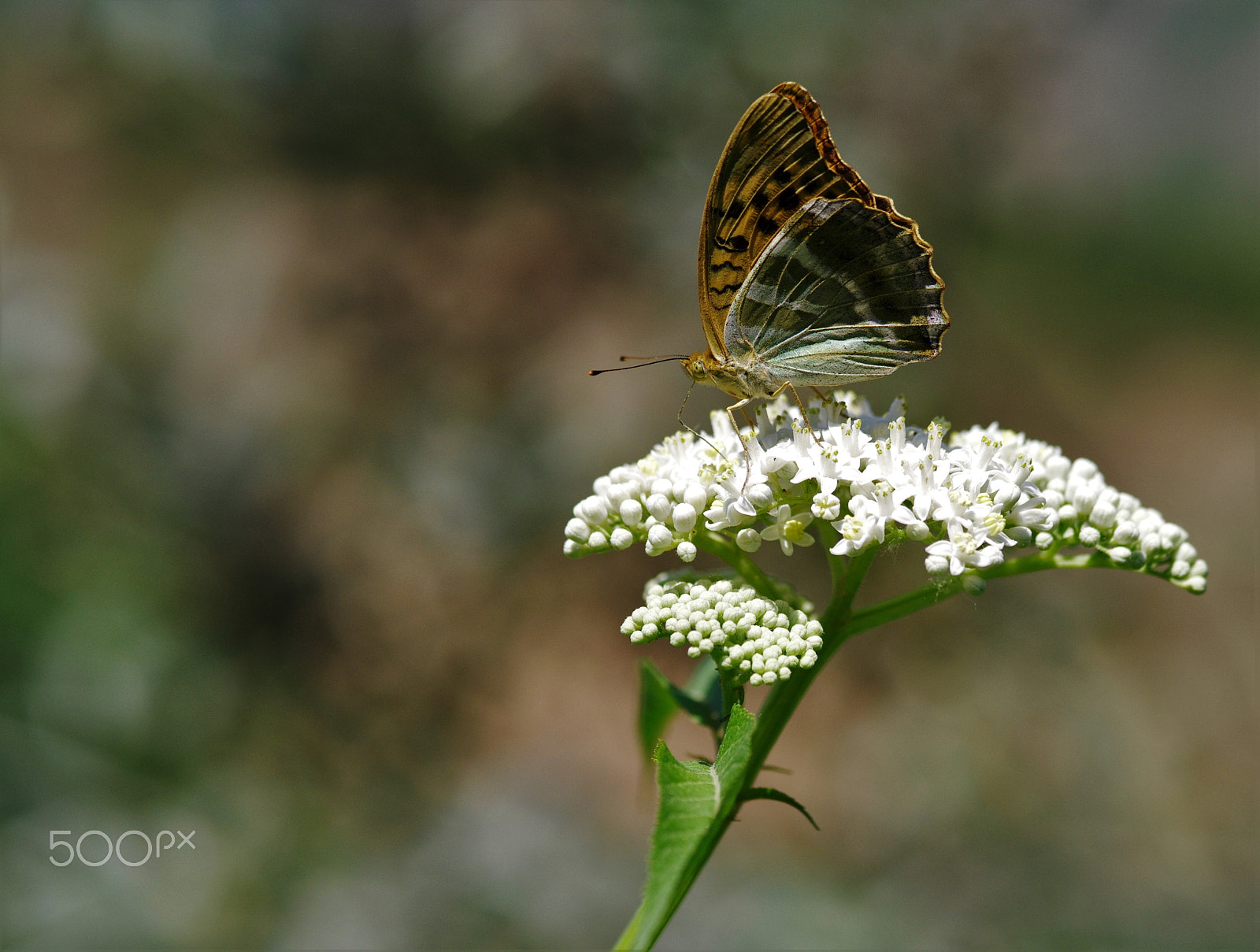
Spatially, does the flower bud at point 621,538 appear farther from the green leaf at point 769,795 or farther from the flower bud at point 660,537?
the green leaf at point 769,795

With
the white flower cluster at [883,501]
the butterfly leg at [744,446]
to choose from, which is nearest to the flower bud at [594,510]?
the white flower cluster at [883,501]

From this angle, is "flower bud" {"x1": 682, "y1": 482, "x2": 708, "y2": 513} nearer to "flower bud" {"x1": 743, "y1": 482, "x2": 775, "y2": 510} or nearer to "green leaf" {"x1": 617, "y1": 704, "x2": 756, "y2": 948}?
"flower bud" {"x1": 743, "y1": 482, "x2": 775, "y2": 510}

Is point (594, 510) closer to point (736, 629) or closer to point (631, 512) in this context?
point (631, 512)

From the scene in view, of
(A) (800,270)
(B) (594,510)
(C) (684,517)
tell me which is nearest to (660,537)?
(C) (684,517)

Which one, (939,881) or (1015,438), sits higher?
(1015,438)

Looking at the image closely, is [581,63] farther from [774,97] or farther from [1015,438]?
[1015,438]

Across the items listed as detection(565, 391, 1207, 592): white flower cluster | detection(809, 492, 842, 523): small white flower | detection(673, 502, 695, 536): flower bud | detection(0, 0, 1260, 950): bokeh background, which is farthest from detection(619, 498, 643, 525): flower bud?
detection(0, 0, 1260, 950): bokeh background

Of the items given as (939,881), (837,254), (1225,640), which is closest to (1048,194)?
(1225,640)
